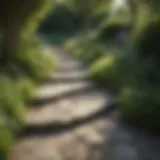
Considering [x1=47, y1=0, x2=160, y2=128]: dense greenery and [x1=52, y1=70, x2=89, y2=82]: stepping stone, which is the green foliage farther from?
[x1=47, y1=0, x2=160, y2=128]: dense greenery

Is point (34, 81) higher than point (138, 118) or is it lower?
higher

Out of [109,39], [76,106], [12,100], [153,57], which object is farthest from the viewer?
[109,39]

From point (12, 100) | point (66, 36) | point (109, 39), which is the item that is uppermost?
point (66, 36)

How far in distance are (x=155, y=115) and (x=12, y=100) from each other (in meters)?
2.17

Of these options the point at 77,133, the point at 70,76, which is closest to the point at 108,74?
the point at 70,76

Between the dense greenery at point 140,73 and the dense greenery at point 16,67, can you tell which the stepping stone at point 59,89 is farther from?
the dense greenery at point 140,73

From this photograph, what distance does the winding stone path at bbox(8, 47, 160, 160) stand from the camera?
4.26 m

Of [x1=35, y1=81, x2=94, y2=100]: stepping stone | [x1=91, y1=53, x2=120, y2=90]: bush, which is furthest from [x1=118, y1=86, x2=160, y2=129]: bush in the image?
[x1=91, y1=53, x2=120, y2=90]: bush

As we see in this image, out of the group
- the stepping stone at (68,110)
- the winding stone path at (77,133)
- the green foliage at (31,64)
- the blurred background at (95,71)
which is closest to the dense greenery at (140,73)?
the blurred background at (95,71)

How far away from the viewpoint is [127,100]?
207 inches

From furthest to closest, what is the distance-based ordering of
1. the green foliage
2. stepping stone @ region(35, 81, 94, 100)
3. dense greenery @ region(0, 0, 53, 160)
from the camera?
the green foliage, stepping stone @ region(35, 81, 94, 100), dense greenery @ region(0, 0, 53, 160)

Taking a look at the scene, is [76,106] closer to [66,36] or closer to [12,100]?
[12,100]

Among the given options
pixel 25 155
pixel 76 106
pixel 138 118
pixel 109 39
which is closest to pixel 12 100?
pixel 25 155

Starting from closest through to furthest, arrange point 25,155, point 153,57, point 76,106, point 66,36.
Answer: point 25,155, point 76,106, point 153,57, point 66,36
